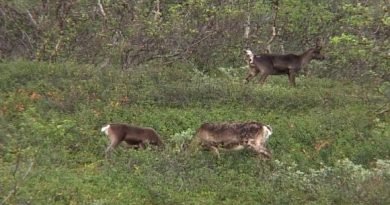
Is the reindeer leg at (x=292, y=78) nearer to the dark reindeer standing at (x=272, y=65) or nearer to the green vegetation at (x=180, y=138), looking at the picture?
the dark reindeer standing at (x=272, y=65)

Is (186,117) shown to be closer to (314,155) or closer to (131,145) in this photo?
(131,145)

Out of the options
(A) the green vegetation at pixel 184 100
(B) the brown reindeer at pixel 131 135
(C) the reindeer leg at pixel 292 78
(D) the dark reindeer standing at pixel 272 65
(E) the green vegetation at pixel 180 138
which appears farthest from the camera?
(C) the reindeer leg at pixel 292 78

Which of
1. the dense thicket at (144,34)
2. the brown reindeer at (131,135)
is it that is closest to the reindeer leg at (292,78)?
the dense thicket at (144,34)

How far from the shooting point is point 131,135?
13086 mm

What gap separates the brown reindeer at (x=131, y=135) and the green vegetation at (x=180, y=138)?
0.31 meters

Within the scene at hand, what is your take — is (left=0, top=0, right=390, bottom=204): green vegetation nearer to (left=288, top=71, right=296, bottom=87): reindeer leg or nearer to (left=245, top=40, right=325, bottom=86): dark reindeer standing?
(left=288, top=71, right=296, bottom=87): reindeer leg

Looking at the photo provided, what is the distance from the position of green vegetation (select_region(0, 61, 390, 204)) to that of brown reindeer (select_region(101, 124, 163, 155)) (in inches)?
→ 12.2

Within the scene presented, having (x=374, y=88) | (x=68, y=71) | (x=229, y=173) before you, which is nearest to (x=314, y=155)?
(x=229, y=173)

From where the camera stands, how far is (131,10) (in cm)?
2058

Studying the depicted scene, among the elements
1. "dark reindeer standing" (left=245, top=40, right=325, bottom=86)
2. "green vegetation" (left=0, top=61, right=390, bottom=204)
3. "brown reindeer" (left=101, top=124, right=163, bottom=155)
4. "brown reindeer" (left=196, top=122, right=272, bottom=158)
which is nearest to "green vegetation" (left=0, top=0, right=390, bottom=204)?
"green vegetation" (left=0, top=61, right=390, bottom=204)

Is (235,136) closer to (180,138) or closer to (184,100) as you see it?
(180,138)

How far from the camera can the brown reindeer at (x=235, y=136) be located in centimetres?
1270

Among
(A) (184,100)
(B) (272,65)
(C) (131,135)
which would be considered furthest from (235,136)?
(B) (272,65)

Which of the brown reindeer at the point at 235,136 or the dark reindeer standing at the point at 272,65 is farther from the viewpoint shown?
the dark reindeer standing at the point at 272,65
